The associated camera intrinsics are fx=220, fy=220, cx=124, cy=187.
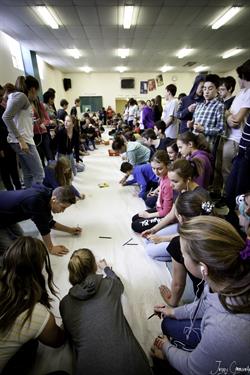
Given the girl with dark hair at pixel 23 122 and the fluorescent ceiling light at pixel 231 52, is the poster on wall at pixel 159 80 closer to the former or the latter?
the fluorescent ceiling light at pixel 231 52

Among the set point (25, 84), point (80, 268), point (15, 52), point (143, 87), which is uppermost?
point (15, 52)

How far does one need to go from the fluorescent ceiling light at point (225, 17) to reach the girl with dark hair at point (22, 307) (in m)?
5.92

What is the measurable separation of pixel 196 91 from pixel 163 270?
253cm

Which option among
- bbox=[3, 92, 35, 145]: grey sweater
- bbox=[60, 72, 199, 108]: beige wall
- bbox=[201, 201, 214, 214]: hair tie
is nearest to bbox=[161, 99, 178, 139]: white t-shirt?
bbox=[3, 92, 35, 145]: grey sweater

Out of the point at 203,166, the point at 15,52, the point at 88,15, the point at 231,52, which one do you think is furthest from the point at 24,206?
the point at 231,52

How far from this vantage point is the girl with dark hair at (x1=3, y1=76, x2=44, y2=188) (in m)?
2.22

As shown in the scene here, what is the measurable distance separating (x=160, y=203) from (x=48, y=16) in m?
5.14

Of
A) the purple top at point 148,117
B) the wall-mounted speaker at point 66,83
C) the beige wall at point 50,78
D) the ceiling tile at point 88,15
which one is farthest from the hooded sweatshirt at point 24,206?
the wall-mounted speaker at point 66,83

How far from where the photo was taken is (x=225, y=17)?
16.2ft

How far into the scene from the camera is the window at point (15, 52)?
20.4 feet

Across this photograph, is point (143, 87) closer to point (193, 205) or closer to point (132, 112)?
point (132, 112)

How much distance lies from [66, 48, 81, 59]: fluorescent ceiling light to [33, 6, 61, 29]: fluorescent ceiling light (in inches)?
89.7

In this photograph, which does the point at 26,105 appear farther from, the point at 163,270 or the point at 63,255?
the point at 163,270

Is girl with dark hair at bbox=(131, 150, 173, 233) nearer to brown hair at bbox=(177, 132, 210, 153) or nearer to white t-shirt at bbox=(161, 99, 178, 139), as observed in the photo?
brown hair at bbox=(177, 132, 210, 153)
